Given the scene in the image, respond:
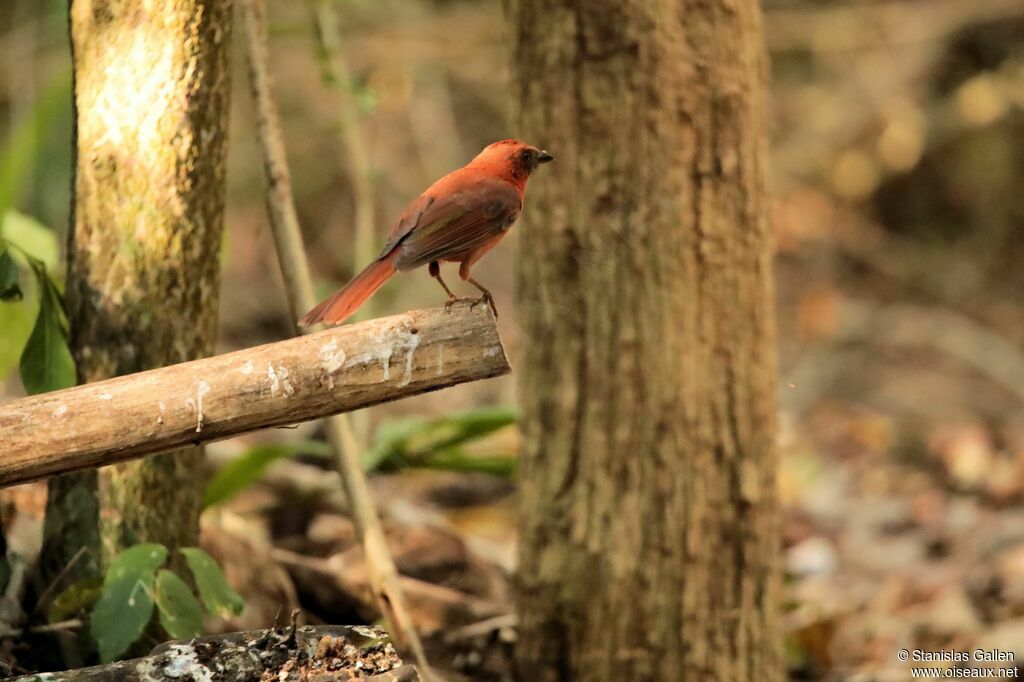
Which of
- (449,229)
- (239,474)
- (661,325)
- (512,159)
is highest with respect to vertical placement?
(512,159)

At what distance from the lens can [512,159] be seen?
2.45 m

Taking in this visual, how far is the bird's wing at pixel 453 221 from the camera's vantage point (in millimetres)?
2256

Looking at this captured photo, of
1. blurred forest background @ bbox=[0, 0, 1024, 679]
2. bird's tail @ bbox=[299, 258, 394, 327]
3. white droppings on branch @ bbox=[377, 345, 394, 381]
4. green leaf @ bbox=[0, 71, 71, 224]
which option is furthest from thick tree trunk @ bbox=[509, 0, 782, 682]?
green leaf @ bbox=[0, 71, 71, 224]

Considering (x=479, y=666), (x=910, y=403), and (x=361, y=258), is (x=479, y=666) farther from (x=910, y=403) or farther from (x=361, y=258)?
(x=910, y=403)

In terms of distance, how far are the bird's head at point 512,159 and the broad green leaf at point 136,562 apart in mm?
1015

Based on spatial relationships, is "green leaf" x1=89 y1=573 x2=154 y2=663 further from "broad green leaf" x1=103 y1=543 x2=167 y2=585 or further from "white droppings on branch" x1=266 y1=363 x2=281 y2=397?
"white droppings on branch" x1=266 y1=363 x2=281 y2=397

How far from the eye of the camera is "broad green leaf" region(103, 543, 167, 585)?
8.18 ft

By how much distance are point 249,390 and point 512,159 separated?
0.72 m

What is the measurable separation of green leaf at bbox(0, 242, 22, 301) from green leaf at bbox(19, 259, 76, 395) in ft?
0.23

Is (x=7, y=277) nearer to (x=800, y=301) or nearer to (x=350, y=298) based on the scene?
(x=350, y=298)

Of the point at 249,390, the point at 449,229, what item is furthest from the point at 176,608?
the point at 449,229

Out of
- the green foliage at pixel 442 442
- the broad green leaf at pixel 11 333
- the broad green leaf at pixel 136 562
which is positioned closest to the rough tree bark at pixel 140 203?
the broad green leaf at pixel 136 562

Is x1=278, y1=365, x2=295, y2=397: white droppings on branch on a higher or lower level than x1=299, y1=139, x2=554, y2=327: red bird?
lower

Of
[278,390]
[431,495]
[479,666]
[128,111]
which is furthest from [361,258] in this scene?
[278,390]
